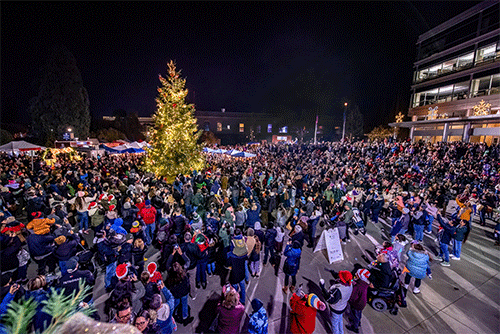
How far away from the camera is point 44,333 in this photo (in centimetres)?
137

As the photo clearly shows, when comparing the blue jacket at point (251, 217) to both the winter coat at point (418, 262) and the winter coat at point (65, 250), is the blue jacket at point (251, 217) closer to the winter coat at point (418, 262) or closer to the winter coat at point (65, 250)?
the winter coat at point (418, 262)

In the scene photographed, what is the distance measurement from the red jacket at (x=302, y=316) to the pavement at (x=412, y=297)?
3.05ft

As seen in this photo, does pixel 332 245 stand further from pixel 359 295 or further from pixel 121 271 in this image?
pixel 121 271

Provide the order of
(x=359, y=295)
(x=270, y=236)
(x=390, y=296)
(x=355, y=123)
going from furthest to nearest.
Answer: (x=355, y=123), (x=270, y=236), (x=390, y=296), (x=359, y=295)

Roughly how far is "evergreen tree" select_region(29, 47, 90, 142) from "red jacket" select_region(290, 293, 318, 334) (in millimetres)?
37429

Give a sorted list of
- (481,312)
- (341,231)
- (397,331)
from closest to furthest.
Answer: (397,331) → (481,312) → (341,231)

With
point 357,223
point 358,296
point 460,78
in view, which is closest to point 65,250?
Result: point 358,296

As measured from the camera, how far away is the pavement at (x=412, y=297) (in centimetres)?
456

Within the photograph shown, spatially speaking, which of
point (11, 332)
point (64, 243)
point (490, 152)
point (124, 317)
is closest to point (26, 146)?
point (64, 243)

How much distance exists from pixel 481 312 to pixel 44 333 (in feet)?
26.3

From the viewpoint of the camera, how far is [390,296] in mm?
4875

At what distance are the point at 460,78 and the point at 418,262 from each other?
124 feet

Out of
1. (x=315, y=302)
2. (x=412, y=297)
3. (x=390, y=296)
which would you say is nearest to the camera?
(x=315, y=302)

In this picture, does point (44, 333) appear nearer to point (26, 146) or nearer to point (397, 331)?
point (397, 331)
